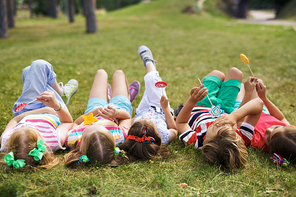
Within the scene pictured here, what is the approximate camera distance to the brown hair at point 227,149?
2.35 m

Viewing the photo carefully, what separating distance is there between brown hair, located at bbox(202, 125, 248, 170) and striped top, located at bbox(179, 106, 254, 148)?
0.90 ft

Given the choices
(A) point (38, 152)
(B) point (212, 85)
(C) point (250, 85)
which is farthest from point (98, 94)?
(C) point (250, 85)

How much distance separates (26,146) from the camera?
228 cm

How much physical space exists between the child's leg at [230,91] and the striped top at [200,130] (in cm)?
33

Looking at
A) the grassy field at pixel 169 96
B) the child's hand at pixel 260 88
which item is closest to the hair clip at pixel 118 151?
the grassy field at pixel 169 96

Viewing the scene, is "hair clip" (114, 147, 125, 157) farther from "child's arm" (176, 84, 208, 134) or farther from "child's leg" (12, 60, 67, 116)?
"child's leg" (12, 60, 67, 116)

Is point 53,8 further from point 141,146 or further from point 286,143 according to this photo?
point 286,143

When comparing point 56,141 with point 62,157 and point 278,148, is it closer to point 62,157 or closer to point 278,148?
point 62,157

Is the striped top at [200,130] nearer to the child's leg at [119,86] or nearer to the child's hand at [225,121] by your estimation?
the child's hand at [225,121]

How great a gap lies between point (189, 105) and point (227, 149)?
724 millimetres

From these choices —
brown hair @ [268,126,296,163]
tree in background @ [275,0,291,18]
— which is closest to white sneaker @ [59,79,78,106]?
brown hair @ [268,126,296,163]

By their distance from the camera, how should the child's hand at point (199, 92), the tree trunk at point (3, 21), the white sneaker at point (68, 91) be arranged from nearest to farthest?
the child's hand at point (199, 92)
the white sneaker at point (68, 91)
the tree trunk at point (3, 21)

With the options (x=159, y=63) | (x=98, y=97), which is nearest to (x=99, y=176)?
(x=98, y=97)

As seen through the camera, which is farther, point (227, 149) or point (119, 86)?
point (119, 86)
